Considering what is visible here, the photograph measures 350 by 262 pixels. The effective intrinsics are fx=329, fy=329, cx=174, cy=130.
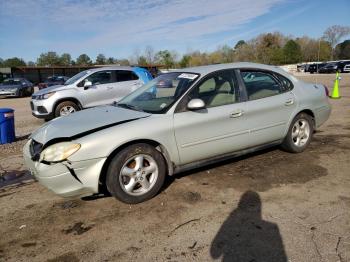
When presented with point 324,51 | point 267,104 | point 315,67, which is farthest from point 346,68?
point 324,51

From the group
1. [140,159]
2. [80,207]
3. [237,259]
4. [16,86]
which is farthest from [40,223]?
[16,86]

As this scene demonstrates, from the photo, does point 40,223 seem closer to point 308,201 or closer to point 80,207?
point 80,207

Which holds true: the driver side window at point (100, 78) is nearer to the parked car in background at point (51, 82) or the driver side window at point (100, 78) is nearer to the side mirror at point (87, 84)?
the side mirror at point (87, 84)

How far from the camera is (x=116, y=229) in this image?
3436 mm

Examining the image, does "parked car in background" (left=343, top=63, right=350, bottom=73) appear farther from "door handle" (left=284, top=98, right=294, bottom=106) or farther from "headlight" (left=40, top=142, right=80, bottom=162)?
"headlight" (left=40, top=142, right=80, bottom=162)

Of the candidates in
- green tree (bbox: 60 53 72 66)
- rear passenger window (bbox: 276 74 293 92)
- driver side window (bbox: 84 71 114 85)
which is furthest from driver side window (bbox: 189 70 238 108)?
green tree (bbox: 60 53 72 66)

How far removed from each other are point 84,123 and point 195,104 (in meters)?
1.40

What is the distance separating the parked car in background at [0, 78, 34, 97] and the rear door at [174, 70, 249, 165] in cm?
2166

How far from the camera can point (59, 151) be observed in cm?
361

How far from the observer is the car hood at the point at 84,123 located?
380cm

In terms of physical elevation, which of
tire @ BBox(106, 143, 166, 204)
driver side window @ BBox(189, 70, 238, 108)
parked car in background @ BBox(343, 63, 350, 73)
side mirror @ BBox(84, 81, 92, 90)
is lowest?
tire @ BBox(106, 143, 166, 204)

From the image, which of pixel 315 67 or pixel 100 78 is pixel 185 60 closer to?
pixel 315 67

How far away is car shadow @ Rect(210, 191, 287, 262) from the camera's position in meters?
2.88

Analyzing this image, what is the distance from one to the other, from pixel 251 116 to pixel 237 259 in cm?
241
